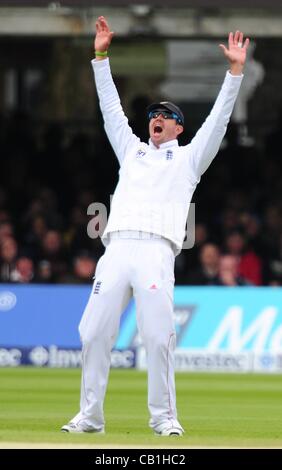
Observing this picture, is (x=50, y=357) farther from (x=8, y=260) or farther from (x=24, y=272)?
(x=8, y=260)

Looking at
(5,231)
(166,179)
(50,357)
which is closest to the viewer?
(166,179)

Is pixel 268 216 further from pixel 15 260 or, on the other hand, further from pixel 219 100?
pixel 219 100

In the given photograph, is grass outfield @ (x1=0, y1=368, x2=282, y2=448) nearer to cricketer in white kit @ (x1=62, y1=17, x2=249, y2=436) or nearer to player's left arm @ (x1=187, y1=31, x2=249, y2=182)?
cricketer in white kit @ (x1=62, y1=17, x2=249, y2=436)

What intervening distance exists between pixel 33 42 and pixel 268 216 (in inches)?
269

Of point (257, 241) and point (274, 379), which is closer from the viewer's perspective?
point (274, 379)

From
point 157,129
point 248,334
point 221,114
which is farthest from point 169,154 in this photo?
point 248,334

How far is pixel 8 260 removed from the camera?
20.4 metres

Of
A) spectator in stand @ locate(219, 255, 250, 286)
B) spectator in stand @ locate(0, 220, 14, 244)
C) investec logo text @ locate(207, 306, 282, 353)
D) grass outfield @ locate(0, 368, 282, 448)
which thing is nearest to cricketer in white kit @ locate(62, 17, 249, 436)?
grass outfield @ locate(0, 368, 282, 448)

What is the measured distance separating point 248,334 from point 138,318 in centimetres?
877

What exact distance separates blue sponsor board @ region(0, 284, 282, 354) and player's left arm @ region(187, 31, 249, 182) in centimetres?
863

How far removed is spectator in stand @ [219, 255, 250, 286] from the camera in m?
19.7

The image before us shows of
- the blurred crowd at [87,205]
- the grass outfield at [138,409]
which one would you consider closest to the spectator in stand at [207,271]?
the blurred crowd at [87,205]
